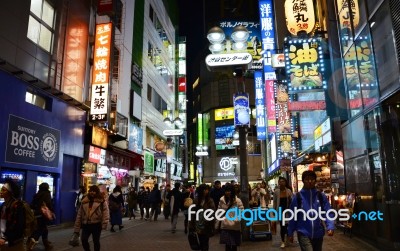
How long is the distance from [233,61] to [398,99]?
15.3 feet

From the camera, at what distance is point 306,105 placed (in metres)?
16.8

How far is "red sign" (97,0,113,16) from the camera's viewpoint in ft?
67.8

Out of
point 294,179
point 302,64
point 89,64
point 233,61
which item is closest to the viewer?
point 233,61

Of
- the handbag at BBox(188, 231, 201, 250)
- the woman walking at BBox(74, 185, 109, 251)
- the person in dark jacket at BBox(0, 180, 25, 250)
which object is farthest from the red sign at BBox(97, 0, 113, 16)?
the person in dark jacket at BBox(0, 180, 25, 250)

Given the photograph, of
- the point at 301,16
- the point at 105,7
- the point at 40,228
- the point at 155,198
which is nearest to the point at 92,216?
the point at 40,228

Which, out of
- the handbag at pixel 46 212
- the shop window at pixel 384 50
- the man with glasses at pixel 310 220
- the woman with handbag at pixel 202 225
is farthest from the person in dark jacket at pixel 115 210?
the shop window at pixel 384 50

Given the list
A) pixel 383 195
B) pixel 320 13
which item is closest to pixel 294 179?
pixel 320 13

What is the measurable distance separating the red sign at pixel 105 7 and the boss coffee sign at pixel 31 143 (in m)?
7.88

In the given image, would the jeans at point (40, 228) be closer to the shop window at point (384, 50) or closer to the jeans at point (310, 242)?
the jeans at point (310, 242)

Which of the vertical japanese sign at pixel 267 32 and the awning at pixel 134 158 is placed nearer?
the awning at pixel 134 158

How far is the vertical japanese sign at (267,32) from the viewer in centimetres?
2917

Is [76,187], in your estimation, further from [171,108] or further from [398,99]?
[171,108]

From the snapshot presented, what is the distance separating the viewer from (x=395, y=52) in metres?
8.86

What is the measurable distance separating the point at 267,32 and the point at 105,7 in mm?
14179
